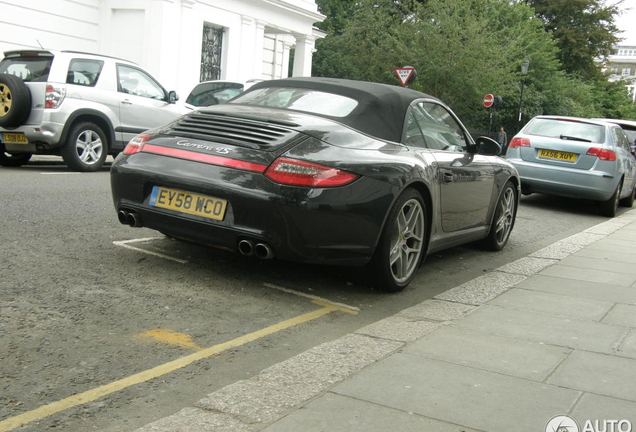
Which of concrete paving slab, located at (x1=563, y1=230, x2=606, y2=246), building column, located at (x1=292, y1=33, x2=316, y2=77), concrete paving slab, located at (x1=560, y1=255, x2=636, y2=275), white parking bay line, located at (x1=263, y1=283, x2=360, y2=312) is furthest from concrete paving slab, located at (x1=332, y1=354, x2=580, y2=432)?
building column, located at (x1=292, y1=33, x2=316, y2=77)

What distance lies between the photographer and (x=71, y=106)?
35.9 feet

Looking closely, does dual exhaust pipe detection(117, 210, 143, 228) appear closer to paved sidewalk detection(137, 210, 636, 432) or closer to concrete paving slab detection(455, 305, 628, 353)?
paved sidewalk detection(137, 210, 636, 432)

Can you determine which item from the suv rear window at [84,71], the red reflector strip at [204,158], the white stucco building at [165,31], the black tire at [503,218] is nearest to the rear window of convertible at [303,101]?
the red reflector strip at [204,158]

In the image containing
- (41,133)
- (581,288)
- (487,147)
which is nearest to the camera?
(581,288)

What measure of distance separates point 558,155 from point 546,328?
7.97m

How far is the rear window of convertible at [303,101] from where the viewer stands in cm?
536

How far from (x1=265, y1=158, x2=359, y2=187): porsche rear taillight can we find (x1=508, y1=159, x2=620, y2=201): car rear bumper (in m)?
8.15

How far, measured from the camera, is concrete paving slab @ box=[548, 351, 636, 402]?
132 inches

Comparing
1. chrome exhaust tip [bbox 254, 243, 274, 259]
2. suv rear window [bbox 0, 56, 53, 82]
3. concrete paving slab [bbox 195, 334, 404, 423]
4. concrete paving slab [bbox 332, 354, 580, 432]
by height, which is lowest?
concrete paving slab [bbox 195, 334, 404, 423]

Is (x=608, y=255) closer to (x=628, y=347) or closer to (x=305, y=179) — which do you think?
(x=628, y=347)

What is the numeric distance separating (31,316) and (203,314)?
36.2 inches

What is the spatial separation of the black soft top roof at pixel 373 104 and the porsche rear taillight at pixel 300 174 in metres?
0.77

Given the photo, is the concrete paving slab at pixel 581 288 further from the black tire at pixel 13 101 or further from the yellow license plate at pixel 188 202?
the black tire at pixel 13 101

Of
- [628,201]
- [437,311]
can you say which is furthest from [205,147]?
[628,201]
